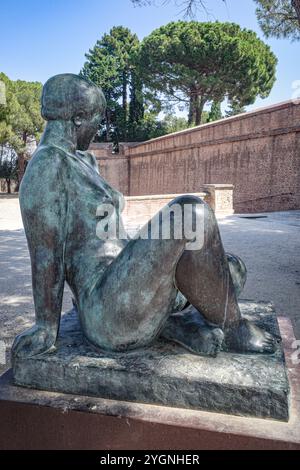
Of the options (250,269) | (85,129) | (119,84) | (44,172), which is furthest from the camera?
(119,84)

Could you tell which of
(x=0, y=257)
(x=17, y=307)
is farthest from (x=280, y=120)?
(x=17, y=307)

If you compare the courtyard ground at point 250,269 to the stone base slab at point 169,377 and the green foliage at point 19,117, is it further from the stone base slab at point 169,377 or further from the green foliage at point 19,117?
the green foliage at point 19,117

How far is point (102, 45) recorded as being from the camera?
33031 mm

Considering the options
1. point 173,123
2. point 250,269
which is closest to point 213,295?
point 250,269

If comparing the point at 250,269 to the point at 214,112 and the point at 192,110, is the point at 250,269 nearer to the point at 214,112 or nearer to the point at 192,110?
the point at 192,110

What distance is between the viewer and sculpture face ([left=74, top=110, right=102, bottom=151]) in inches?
65.0

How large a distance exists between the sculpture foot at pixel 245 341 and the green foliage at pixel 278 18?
29.9 ft

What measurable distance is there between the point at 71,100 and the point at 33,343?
3.11 ft

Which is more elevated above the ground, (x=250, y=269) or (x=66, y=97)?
(x=66, y=97)

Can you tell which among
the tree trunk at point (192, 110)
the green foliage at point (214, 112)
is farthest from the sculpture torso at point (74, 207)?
the green foliage at point (214, 112)

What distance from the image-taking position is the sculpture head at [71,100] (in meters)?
1.58

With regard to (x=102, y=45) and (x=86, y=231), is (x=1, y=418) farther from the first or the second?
(x=102, y=45)

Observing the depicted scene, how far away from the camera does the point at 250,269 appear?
18.6 feet

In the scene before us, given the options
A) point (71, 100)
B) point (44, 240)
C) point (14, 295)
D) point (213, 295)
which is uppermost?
point (71, 100)
